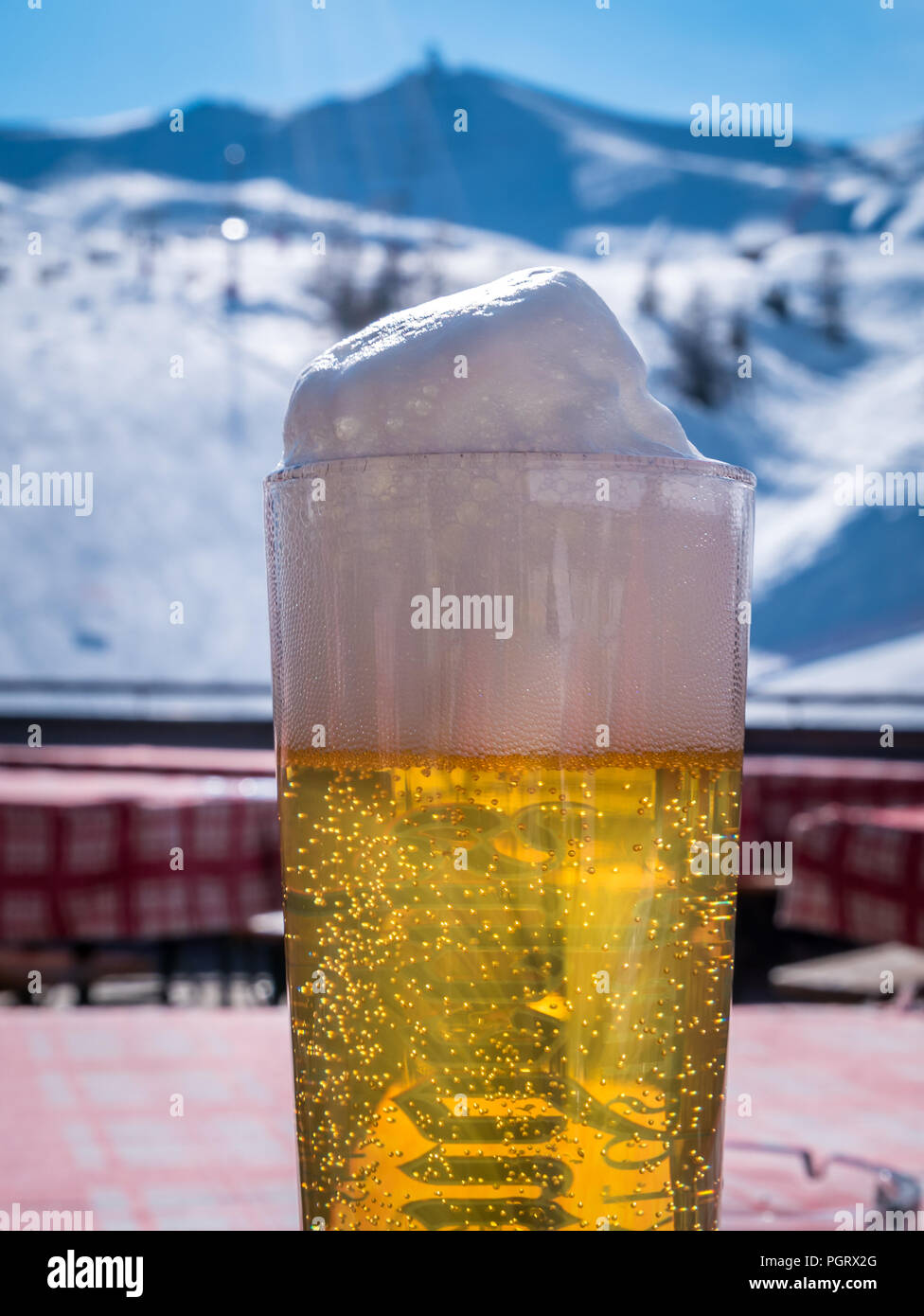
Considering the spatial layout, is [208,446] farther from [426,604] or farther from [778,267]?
[426,604]

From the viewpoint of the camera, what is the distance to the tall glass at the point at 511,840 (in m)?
0.44

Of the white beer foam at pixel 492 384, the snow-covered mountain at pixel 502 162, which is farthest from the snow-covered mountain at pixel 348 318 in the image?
the white beer foam at pixel 492 384

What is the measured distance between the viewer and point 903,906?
2.91 m

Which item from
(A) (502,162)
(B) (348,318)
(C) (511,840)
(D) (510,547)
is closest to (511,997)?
(C) (511,840)

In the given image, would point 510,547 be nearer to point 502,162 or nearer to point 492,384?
point 492,384

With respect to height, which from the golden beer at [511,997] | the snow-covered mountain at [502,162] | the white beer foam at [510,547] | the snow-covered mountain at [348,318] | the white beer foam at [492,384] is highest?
the snow-covered mountain at [502,162]

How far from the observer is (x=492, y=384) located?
1.53 ft

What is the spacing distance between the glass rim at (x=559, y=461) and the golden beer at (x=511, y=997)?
0.10 meters

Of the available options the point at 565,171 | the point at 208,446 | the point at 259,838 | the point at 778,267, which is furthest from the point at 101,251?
the point at 259,838

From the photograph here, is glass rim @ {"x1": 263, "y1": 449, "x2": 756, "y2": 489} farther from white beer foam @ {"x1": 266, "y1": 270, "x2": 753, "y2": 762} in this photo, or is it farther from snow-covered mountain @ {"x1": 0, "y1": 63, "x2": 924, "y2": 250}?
snow-covered mountain @ {"x1": 0, "y1": 63, "x2": 924, "y2": 250}

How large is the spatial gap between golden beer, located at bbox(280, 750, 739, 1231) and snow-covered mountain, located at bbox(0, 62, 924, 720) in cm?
2837

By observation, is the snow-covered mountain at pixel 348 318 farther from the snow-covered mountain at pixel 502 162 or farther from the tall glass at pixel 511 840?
the tall glass at pixel 511 840

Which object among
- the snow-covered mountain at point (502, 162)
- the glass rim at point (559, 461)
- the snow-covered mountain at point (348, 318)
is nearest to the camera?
the glass rim at point (559, 461)
